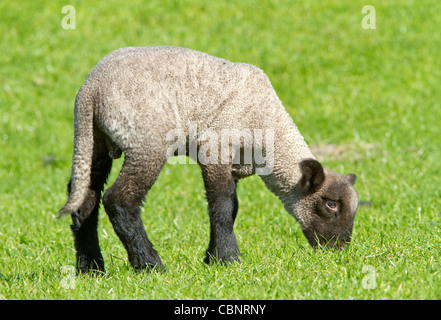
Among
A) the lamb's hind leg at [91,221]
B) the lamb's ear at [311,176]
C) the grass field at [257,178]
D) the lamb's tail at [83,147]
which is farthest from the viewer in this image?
the lamb's ear at [311,176]

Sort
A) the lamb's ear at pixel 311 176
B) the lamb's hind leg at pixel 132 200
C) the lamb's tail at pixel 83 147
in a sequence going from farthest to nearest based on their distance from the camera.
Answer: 1. the lamb's ear at pixel 311 176
2. the lamb's tail at pixel 83 147
3. the lamb's hind leg at pixel 132 200

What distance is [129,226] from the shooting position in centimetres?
568

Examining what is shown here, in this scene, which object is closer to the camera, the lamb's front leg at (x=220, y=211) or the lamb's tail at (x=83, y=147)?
the lamb's tail at (x=83, y=147)

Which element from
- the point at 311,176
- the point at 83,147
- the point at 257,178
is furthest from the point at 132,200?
the point at 257,178

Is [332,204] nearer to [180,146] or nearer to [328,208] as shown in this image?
[328,208]

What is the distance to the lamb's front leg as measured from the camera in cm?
606

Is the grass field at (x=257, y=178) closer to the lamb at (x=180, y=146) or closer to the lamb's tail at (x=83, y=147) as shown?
the lamb at (x=180, y=146)

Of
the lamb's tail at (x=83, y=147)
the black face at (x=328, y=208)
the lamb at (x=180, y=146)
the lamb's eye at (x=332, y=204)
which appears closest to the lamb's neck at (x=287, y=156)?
the lamb at (x=180, y=146)

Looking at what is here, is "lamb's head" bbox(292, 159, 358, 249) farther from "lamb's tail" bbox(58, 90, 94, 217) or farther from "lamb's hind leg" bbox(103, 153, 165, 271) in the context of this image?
"lamb's tail" bbox(58, 90, 94, 217)

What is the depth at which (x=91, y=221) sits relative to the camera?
6.25m

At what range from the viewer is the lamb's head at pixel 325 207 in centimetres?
645

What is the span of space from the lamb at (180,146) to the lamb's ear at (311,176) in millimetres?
11

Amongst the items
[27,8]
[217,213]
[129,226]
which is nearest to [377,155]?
[217,213]

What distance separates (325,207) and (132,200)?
2.04m
